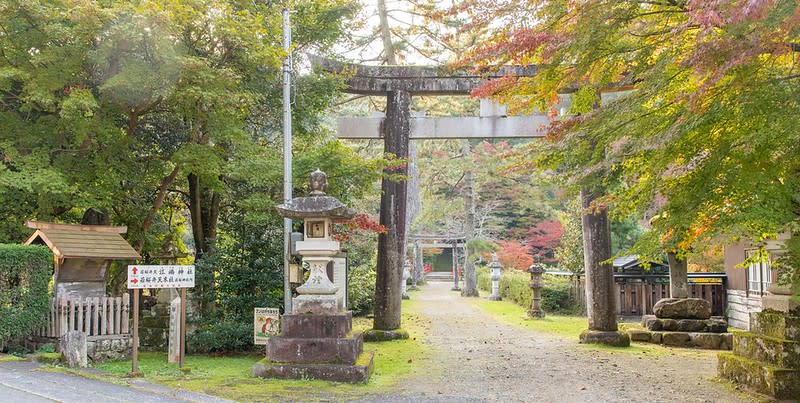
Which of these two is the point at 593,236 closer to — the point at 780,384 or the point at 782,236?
the point at 782,236

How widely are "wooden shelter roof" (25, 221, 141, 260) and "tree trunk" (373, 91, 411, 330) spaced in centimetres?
529

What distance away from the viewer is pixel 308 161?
11.7 meters

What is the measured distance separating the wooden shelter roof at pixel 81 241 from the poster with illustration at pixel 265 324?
2.24 meters

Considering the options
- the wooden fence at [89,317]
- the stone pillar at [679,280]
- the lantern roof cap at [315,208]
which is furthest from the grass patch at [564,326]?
the wooden fence at [89,317]

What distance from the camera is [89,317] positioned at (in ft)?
32.2

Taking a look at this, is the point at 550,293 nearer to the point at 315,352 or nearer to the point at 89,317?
the point at 315,352

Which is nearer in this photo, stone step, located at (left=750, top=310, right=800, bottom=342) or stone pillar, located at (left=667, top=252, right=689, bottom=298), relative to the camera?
stone step, located at (left=750, top=310, right=800, bottom=342)

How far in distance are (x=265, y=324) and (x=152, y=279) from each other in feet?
9.40

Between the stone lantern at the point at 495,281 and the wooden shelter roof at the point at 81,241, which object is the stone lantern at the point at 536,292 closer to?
the stone lantern at the point at 495,281

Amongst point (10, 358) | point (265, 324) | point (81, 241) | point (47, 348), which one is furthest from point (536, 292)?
point (10, 358)

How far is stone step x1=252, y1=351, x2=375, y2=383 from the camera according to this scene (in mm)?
8586

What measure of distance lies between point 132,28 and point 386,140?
600 centimetres

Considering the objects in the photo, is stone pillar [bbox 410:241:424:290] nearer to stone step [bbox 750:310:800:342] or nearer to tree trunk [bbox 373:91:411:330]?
tree trunk [bbox 373:91:411:330]

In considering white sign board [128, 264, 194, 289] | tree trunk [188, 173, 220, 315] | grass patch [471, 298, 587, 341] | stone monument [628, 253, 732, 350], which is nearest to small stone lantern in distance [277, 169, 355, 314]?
white sign board [128, 264, 194, 289]
